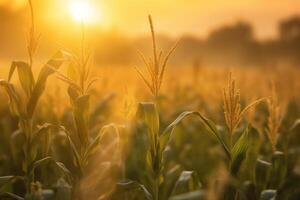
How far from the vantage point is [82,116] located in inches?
116

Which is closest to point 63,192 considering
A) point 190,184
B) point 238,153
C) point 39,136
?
point 39,136

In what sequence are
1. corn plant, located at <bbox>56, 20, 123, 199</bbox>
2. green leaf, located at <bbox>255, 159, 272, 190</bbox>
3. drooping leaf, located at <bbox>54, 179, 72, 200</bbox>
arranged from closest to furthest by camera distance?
drooping leaf, located at <bbox>54, 179, 72, 200</bbox> < corn plant, located at <bbox>56, 20, 123, 199</bbox> < green leaf, located at <bbox>255, 159, 272, 190</bbox>

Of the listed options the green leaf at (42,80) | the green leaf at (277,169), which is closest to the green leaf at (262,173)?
the green leaf at (277,169)

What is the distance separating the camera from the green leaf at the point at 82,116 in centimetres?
289

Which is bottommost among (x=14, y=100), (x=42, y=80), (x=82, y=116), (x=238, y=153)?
(x=238, y=153)

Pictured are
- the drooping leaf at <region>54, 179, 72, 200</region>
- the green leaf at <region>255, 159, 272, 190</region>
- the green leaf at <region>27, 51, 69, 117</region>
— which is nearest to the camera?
the drooping leaf at <region>54, 179, 72, 200</region>

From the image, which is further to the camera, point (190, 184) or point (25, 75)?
point (190, 184)

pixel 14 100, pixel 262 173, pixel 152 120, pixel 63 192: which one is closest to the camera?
pixel 63 192

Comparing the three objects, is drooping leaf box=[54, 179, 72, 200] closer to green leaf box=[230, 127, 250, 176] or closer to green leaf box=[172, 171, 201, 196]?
green leaf box=[172, 171, 201, 196]

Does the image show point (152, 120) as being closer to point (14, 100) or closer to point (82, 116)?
point (82, 116)

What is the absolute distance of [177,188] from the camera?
311cm

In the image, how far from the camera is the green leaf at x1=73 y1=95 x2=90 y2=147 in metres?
2.89

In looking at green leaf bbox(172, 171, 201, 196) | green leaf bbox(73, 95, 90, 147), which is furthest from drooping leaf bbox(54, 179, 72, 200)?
green leaf bbox(172, 171, 201, 196)

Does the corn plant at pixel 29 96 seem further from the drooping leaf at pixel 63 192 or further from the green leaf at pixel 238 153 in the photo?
the green leaf at pixel 238 153
